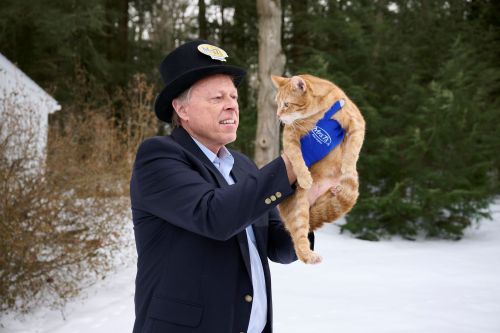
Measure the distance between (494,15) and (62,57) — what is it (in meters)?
14.0

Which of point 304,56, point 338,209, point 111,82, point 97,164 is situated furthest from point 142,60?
point 338,209

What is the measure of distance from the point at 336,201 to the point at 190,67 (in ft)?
2.66

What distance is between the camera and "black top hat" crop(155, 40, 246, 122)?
193 cm

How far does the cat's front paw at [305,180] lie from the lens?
1.70 meters

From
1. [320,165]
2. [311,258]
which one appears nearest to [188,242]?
[311,258]

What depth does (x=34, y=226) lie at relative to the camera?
6082 millimetres

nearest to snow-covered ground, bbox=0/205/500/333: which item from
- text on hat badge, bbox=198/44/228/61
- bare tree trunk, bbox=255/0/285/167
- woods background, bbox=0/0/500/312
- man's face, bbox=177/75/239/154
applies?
woods background, bbox=0/0/500/312

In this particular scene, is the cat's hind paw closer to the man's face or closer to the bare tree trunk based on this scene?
the man's face

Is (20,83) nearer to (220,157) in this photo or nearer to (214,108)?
(220,157)

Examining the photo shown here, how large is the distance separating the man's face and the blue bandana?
0.32 metres

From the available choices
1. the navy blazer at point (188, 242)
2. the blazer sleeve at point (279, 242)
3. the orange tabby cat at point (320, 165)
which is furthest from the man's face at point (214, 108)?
the blazer sleeve at point (279, 242)

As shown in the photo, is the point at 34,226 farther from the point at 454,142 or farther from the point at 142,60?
the point at 142,60

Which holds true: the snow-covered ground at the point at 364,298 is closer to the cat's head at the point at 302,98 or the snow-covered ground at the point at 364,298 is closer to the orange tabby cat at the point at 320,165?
the orange tabby cat at the point at 320,165

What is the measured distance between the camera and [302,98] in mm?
2061
